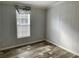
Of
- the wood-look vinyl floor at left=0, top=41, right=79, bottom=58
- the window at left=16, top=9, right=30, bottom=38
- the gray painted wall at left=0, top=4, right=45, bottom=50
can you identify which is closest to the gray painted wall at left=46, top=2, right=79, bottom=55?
the wood-look vinyl floor at left=0, top=41, right=79, bottom=58

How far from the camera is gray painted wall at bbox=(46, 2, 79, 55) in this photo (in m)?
2.95

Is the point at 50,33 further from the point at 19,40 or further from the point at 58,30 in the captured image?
the point at 19,40

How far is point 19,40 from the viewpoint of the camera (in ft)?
12.2

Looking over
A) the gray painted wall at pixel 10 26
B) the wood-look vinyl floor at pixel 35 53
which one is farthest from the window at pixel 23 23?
Result: the wood-look vinyl floor at pixel 35 53

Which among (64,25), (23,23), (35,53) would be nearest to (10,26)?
(23,23)

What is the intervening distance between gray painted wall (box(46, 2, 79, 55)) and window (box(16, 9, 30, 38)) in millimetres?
1148

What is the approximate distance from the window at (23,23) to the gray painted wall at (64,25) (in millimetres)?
1148

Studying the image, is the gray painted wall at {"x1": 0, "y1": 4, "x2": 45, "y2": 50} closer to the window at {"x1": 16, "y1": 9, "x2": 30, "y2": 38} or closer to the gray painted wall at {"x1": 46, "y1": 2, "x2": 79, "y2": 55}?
the window at {"x1": 16, "y1": 9, "x2": 30, "y2": 38}

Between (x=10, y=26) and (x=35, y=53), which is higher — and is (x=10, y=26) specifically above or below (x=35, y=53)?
above

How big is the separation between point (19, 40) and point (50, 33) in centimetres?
163

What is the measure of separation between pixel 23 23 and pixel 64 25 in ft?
6.10

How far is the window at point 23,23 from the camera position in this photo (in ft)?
11.8

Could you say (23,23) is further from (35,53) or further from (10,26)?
(35,53)

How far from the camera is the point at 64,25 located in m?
3.40
